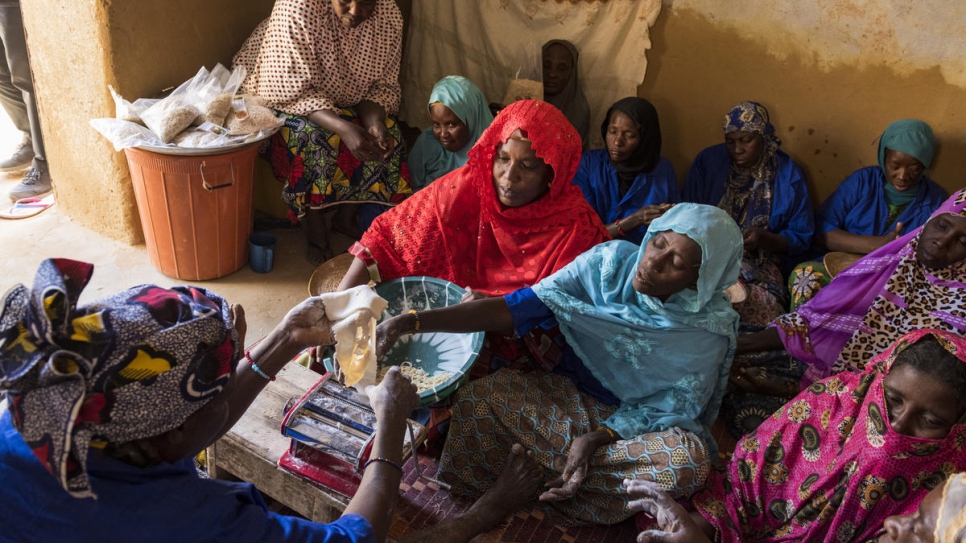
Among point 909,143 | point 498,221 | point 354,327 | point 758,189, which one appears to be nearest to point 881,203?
point 909,143

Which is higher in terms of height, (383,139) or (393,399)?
(393,399)

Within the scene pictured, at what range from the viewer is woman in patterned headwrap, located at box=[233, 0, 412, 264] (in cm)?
408

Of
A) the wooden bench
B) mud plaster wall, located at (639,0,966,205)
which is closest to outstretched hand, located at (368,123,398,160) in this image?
mud plaster wall, located at (639,0,966,205)

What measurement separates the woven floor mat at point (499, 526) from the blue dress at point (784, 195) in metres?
2.24

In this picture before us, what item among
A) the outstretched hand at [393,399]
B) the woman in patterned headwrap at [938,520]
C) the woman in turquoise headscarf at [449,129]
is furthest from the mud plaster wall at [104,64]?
the woman in patterned headwrap at [938,520]

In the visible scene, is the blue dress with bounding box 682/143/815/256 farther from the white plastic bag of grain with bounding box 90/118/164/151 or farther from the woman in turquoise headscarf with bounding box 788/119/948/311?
the white plastic bag of grain with bounding box 90/118/164/151

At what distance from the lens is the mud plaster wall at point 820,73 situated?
388 centimetres

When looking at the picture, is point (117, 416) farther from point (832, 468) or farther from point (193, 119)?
point (193, 119)

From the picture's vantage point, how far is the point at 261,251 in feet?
13.5

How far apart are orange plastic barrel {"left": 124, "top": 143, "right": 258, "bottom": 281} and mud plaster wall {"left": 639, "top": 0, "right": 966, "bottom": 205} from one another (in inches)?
100

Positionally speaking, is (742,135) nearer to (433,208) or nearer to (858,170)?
(858,170)

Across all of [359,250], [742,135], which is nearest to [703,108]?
[742,135]

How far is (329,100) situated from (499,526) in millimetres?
2724

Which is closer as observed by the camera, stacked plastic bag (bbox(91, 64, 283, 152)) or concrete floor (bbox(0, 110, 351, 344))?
stacked plastic bag (bbox(91, 64, 283, 152))
